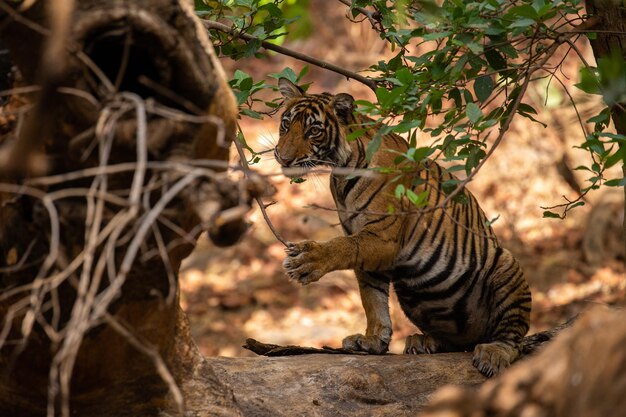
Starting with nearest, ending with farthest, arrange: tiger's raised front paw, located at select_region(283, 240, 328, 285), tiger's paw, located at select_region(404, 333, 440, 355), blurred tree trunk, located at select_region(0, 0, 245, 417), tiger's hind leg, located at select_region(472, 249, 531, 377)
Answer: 1. blurred tree trunk, located at select_region(0, 0, 245, 417)
2. tiger's raised front paw, located at select_region(283, 240, 328, 285)
3. tiger's hind leg, located at select_region(472, 249, 531, 377)
4. tiger's paw, located at select_region(404, 333, 440, 355)

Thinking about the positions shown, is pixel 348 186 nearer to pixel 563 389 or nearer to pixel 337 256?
pixel 337 256

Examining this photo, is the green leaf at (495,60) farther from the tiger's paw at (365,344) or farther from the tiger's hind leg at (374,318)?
the tiger's paw at (365,344)

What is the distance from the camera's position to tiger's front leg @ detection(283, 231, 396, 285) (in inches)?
185

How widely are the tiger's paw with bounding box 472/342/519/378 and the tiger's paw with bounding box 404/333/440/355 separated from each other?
0.58 meters

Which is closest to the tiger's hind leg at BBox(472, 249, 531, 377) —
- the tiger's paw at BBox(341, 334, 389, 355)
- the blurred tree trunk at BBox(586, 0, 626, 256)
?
the tiger's paw at BBox(341, 334, 389, 355)

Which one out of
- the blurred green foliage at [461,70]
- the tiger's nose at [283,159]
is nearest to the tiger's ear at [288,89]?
the tiger's nose at [283,159]

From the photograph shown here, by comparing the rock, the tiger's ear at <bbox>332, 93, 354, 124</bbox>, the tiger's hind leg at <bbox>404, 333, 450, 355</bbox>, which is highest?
the tiger's ear at <bbox>332, 93, 354, 124</bbox>

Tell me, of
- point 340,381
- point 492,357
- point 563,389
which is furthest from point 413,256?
point 563,389

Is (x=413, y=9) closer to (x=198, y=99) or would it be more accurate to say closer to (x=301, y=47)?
(x=198, y=99)

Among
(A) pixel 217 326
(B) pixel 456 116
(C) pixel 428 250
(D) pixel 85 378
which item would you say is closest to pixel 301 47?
(A) pixel 217 326

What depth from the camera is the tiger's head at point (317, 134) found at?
5336 millimetres

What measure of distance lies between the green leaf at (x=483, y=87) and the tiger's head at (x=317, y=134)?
135 centimetres

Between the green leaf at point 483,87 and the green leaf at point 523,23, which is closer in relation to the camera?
the green leaf at point 523,23

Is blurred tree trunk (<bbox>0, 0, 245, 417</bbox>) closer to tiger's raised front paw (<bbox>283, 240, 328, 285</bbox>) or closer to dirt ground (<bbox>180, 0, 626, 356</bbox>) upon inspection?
tiger's raised front paw (<bbox>283, 240, 328, 285</bbox>)
